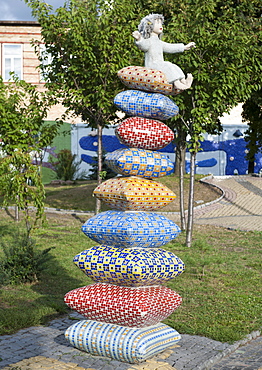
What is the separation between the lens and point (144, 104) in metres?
5.86

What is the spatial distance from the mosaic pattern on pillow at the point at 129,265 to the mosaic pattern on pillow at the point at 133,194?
482mm

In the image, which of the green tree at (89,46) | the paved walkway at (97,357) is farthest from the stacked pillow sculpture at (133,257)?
the green tree at (89,46)

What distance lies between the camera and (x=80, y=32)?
1386 cm

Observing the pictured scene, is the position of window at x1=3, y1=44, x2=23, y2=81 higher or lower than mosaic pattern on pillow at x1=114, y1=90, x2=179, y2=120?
higher

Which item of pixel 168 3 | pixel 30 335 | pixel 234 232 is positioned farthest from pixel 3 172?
pixel 168 3

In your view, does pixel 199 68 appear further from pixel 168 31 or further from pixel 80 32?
pixel 80 32

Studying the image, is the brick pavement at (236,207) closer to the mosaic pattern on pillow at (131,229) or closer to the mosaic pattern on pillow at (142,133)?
the mosaic pattern on pillow at (142,133)

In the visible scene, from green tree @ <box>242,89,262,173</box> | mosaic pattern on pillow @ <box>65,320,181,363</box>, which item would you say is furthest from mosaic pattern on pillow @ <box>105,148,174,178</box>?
green tree @ <box>242,89,262,173</box>

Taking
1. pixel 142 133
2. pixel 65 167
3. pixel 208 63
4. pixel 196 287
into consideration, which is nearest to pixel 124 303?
pixel 142 133

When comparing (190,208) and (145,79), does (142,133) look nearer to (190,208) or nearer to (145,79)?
(145,79)

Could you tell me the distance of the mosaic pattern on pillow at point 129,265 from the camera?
5.32m

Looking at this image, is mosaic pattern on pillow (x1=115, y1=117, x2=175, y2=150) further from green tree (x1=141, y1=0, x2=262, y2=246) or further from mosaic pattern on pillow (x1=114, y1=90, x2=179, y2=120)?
green tree (x1=141, y1=0, x2=262, y2=246)

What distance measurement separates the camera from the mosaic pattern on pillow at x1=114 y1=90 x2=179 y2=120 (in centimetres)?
586

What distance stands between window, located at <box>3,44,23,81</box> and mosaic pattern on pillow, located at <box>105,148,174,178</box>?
83.1ft
